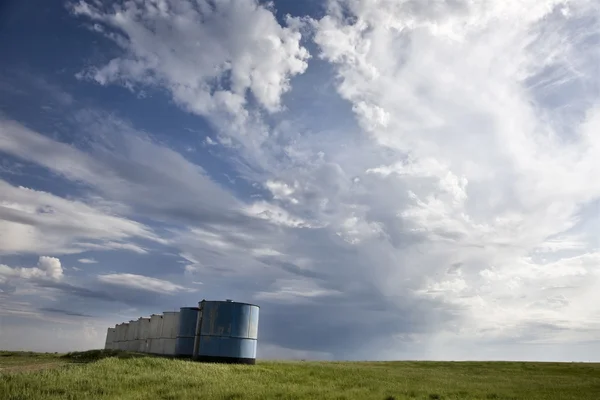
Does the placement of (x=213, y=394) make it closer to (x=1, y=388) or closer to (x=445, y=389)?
(x=1, y=388)

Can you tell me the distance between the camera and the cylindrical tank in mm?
41562

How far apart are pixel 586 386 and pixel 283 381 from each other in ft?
86.1

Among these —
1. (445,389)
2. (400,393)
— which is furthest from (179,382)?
(445,389)

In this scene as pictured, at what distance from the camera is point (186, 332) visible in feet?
148

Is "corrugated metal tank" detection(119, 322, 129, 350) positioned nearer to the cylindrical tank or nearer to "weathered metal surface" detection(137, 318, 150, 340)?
"weathered metal surface" detection(137, 318, 150, 340)

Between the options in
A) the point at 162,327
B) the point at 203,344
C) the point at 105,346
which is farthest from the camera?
the point at 105,346

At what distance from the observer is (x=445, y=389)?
32.5 m

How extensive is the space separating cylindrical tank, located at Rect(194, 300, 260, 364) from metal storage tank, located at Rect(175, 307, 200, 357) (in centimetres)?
245

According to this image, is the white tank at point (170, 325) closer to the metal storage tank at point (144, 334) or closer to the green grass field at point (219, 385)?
the metal storage tank at point (144, 334)

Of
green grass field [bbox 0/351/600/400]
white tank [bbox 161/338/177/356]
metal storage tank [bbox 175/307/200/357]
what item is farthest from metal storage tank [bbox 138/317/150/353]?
green grass field [bbox 0/351/600/400]

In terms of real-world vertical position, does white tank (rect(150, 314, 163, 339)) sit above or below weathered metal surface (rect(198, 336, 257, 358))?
above

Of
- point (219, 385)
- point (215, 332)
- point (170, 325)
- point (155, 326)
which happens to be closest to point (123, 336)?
point (155, 326)

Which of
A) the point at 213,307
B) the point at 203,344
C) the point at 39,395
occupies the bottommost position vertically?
the point at 39,395

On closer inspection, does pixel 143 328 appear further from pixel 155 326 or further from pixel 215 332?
pixel 215 332
